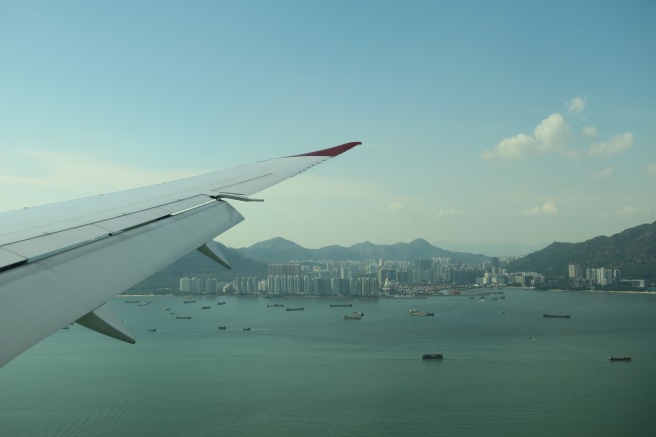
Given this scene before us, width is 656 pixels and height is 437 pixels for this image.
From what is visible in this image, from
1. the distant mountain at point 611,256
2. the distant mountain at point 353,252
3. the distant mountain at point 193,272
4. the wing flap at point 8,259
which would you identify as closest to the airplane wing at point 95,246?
the wing flap at point 8,259

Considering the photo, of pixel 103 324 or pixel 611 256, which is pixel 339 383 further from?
pixel 611 256

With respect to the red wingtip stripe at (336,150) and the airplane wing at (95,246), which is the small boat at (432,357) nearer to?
the red wingtip stripe at (336,150)

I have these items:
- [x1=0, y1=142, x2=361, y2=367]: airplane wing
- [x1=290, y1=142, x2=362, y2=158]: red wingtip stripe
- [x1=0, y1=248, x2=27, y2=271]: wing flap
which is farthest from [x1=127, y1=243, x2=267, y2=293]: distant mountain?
[x1=0, y1=248, x2=27, y2=271]: wing flap

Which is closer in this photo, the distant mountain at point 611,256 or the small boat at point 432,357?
the small boat at point 432,357

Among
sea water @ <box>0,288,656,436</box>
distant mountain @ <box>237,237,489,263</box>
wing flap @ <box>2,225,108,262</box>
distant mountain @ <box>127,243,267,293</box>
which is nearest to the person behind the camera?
wing flap @ <box>2,225,108,262</box>

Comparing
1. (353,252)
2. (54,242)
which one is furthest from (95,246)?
(353,252)

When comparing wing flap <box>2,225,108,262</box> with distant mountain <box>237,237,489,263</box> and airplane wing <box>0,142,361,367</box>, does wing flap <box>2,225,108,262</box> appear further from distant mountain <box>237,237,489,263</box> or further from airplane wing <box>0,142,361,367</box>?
distant mountain <box>237,237,489,263</box>

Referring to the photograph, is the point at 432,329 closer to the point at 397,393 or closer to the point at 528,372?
the point at 528,372
